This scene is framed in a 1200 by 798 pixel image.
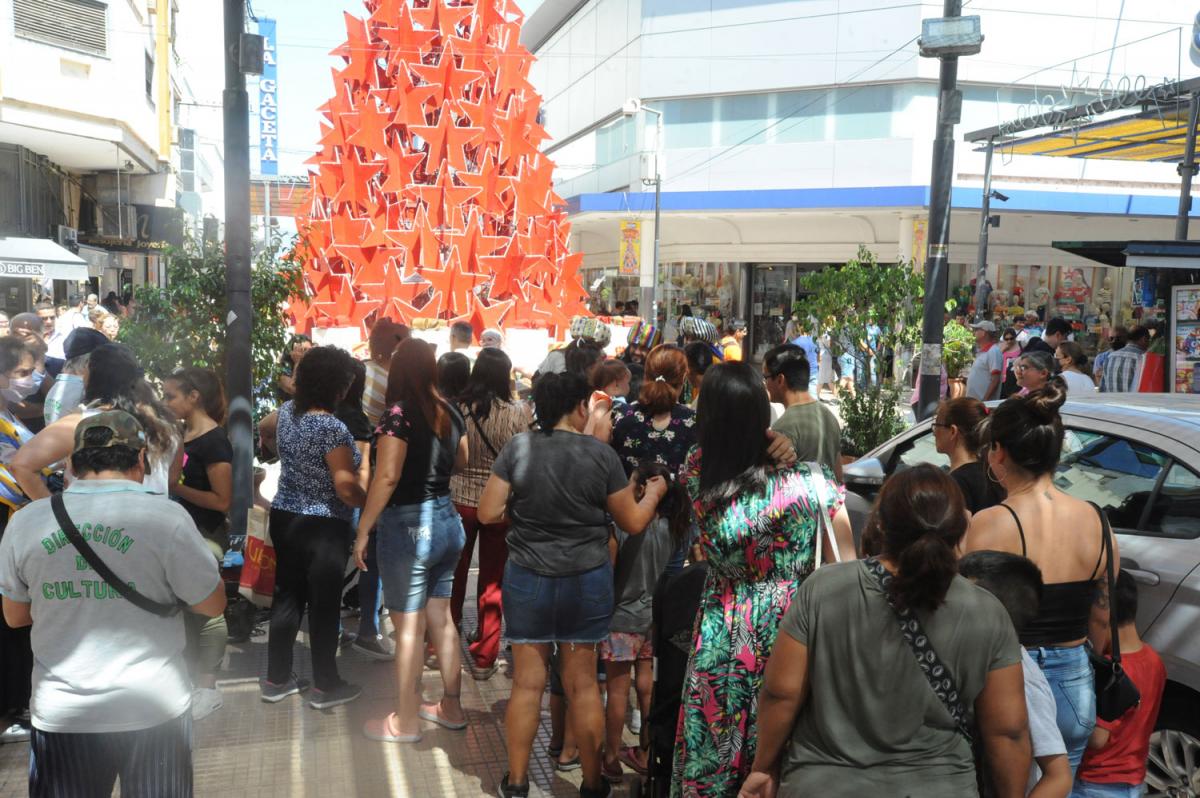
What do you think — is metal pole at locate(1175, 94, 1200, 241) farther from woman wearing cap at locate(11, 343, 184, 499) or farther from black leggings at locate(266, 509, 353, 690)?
woman wearing cap at locate(11, 343, 184, 499)

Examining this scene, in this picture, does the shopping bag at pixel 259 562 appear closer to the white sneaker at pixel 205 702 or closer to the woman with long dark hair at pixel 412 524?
the white sneaker at pixel 205 702

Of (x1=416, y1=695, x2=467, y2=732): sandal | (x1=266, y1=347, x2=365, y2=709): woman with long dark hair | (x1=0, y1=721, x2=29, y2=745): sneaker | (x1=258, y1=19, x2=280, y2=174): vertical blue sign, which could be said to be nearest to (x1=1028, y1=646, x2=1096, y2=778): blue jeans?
(x1=416, y1=695, x2=467, y2=732): sandal

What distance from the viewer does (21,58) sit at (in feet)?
49.2

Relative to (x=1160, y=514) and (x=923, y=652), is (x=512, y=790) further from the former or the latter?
(x=1160, y=514)

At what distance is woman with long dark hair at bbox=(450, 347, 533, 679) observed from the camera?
5.54 metres

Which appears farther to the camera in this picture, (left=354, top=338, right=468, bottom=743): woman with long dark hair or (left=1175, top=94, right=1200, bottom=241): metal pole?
(left=1175, top=94, right=1200, bottom=241): metal pole

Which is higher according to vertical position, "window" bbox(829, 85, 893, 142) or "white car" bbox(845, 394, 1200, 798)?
"window" bbox(829, 85, 893, 142)

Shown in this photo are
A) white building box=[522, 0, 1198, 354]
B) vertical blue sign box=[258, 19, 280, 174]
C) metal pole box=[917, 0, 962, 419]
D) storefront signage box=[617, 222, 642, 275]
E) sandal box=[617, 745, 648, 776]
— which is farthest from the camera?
vertical blue sign box=[258, 19, 280, 174]

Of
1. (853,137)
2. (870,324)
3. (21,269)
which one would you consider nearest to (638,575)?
(870,324)

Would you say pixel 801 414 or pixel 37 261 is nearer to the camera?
pixel 801 414

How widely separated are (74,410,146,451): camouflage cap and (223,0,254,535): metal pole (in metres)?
3.93

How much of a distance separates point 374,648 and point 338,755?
128 cm

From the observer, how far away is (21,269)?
53.2 feet

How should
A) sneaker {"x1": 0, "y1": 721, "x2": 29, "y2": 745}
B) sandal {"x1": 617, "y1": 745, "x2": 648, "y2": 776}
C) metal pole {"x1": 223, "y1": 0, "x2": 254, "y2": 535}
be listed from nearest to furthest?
sandal {"x1": 617, "y1": 745, "x2": 648, "y2": 776} < sneaker {"x1": 0, "y1": 721, "x2": 29, "y2": 745} < metal pole {"x1": 223, "y1": 0, "x2": 254, "y2": 535}
